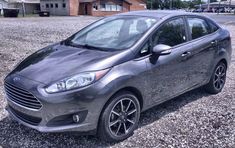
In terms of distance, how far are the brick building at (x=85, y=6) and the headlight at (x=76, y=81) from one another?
48182 millimetres

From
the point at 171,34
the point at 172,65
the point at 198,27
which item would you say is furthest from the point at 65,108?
the point at 198,27

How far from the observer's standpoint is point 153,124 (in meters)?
4.17

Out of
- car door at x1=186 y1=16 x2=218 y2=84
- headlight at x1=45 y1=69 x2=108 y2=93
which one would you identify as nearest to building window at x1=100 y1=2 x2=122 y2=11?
car door at x1=186 y1=16 x2=218 y2=84

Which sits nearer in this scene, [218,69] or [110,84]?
[110,84]

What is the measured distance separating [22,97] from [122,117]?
1.31 m

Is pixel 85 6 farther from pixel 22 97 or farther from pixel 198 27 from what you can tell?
pixel 22 97

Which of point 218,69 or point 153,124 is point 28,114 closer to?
point 153,124

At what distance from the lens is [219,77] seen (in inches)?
218

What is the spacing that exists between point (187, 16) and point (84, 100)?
268cm

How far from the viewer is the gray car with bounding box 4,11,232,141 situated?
10.5 ft

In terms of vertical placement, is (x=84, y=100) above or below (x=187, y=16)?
below

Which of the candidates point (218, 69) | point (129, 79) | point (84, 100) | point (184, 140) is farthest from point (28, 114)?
point (218, 69)

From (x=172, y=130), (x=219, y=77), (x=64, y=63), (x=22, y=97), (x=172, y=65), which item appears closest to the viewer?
(x=22, y=97)

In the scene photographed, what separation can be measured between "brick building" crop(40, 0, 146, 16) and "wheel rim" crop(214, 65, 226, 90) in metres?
46.5
